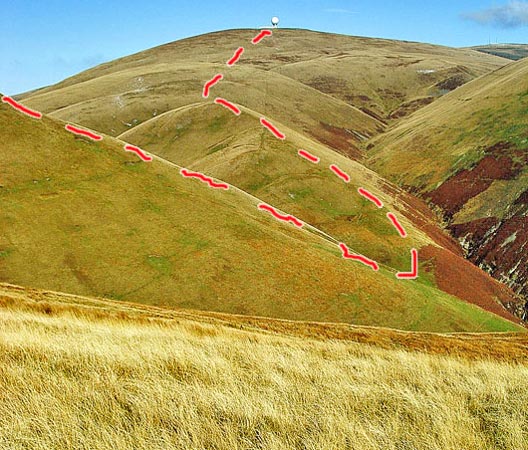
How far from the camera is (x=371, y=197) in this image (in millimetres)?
104312

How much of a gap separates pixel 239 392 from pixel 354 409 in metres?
2.21

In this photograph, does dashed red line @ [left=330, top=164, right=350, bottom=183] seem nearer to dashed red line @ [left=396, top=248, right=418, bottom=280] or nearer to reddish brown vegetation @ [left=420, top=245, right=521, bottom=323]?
reddish brown vegetation @ [left=420, top=245, right=521, bottom=323]

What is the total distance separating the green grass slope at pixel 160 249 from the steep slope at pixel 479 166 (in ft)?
135

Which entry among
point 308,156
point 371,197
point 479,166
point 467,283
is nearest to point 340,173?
point 308,156

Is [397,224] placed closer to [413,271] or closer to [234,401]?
[413,271]

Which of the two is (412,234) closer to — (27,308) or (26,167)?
(26,167)

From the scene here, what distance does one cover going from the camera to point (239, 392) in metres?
8.72

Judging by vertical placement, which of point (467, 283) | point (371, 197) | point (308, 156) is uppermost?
point (308, 156)

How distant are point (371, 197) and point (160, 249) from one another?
65.9 metres

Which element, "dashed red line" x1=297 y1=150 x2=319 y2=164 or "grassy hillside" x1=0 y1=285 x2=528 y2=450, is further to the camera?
"dashed red line" x1=297 y1=150 x2=319 y2=164

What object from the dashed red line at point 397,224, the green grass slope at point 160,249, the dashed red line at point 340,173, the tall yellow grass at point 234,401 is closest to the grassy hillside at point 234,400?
the tall yellow grass at point 234,401

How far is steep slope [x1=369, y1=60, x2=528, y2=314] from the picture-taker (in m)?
95.5

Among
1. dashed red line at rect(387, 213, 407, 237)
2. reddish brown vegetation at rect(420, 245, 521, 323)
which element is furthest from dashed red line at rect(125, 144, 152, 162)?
dashed red line at rect(387, 213, 407, 237)

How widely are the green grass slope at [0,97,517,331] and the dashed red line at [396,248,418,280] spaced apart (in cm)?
1349
